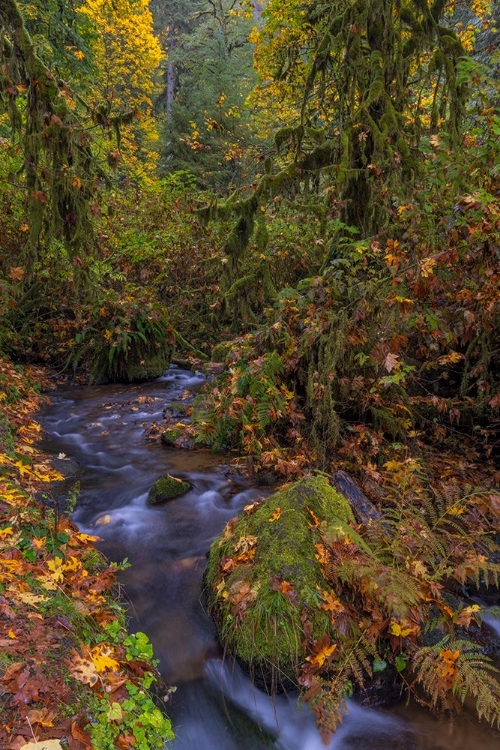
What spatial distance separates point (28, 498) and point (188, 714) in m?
2.25

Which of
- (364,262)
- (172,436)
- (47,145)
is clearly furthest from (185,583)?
(47,145)

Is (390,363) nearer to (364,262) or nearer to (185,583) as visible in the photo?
(364,262)

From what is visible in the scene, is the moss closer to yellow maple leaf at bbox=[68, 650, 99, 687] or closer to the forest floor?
the forest floor

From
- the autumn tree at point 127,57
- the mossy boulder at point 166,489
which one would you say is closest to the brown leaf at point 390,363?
the mossy boulder at point 166,489

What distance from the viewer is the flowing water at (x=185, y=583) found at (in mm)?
3176

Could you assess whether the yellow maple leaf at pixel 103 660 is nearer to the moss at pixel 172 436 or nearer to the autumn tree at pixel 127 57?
the moss at pixel 172 436

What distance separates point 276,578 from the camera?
3.44 meters

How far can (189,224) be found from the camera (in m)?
13.6

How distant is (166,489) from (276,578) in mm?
2509

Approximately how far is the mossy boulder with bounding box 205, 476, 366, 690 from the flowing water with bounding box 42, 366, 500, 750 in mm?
248

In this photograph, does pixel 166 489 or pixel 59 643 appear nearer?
pixel 59 643

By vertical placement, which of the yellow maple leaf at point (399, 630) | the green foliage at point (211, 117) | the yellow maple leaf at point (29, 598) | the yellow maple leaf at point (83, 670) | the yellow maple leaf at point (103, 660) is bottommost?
the yellow maple leaf at point (399, 630)

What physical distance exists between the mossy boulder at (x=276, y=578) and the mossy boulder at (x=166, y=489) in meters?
1.44

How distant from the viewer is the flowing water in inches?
125
